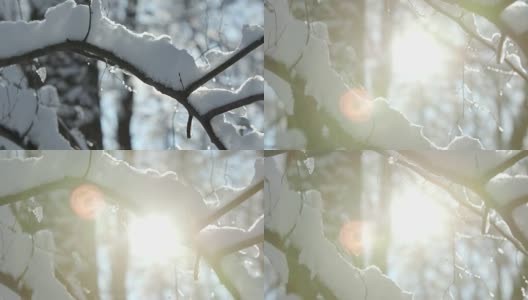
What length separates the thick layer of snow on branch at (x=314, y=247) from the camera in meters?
1.38

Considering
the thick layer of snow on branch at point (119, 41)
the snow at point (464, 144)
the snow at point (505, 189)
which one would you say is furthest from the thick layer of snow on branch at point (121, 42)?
the snow at point (505, 189)

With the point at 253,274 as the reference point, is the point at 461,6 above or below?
above

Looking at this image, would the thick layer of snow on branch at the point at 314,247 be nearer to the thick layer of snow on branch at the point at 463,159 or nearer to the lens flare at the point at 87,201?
the thick layer of snow on branch at the point at 463,159

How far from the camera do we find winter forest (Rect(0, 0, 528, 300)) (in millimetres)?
1372

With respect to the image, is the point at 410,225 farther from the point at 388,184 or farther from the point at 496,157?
the point at 496,157

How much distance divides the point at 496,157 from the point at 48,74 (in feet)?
3.99

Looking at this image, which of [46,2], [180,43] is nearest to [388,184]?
[180,43]

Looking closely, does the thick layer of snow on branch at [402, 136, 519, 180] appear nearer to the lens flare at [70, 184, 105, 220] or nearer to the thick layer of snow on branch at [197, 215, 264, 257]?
the thick layer of snow on branch at [197, 215, 264, 257]

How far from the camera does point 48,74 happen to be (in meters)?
1.89

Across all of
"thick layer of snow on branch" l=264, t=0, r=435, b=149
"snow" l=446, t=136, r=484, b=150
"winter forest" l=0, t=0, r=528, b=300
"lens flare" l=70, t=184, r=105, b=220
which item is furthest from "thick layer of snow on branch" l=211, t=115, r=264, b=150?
"snow" l=446, t=136, r=484, b=150

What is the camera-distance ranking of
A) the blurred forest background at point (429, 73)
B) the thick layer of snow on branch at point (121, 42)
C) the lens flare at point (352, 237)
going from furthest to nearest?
the lens flare at point (352, 237) < the blurred forest background at point (429, 73) < the thick layer of snow on branch at point (121, 42)

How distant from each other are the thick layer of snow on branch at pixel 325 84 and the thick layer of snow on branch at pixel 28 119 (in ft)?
1.69

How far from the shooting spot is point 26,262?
141 centimetres

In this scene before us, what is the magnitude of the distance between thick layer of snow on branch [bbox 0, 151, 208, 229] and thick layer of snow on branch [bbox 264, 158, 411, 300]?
152 millimetres
